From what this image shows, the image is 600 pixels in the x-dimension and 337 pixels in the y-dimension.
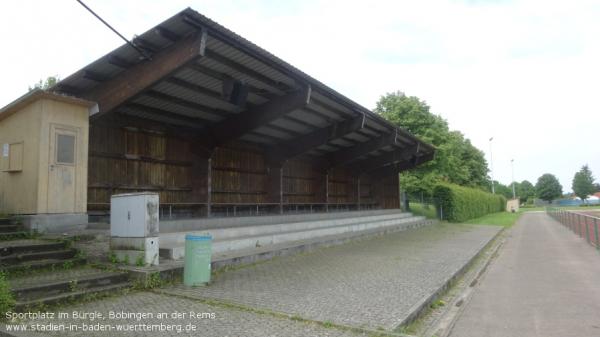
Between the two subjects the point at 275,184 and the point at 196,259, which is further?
the point at 275,184

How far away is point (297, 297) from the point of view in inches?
259

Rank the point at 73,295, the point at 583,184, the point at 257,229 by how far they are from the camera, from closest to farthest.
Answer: the point at 73,295
the point at 257,229
the point at 583,184

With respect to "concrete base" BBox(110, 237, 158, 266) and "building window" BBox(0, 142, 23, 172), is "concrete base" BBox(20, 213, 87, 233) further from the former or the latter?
"concrete base" BBox(110, 237, 158, 266)

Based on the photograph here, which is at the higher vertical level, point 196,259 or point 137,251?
point 137,251

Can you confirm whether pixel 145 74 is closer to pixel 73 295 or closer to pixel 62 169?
pixel 62 169

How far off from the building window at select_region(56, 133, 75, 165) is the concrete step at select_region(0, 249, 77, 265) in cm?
225

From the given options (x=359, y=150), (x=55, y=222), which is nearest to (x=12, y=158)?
(x=55, y=222)

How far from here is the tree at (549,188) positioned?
4225 inches

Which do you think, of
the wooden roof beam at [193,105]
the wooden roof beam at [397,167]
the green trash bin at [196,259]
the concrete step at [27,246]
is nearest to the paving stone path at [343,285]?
the green trash bin at [196,259]

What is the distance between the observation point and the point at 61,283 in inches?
239

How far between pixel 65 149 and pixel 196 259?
4170 millimetres

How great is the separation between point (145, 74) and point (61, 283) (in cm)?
479

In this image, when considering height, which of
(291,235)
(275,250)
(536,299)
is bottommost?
(536,299)

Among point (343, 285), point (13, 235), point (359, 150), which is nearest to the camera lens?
point (343, 285)
